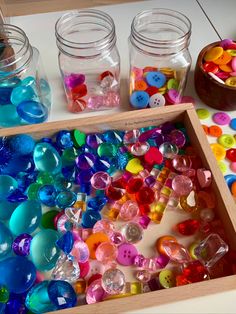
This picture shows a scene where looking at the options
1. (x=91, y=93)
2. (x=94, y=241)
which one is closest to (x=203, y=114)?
(x=91, y=93)

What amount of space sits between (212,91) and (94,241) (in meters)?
0.32

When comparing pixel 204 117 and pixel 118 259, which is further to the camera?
pixel 204 117

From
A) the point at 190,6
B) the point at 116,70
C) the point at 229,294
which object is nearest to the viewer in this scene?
the point at 229,294

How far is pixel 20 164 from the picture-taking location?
0.58 metres

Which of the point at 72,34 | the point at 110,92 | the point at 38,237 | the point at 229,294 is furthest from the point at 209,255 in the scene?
the point at 72,34

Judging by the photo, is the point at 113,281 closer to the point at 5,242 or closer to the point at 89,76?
the point at 5,242

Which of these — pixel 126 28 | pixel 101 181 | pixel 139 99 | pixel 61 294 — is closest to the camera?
pixel 61 294

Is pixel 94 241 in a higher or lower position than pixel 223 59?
lower

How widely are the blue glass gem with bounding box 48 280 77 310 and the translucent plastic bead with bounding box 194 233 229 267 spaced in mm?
167

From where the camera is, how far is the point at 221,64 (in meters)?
0.66

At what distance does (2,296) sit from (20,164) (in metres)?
0.20

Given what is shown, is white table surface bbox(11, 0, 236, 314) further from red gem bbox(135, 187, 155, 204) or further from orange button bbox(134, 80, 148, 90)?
red gem bbox(135, 187, 155, 204)

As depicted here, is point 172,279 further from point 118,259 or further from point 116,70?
point 116,70

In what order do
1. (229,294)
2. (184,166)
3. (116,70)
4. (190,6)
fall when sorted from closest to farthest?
(229,294), (184,166), (116,70), (190,6)
